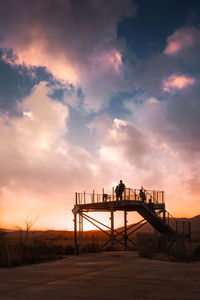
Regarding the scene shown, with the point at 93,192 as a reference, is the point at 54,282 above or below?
below

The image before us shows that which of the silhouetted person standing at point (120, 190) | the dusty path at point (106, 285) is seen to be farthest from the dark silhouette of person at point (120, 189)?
the dusty path at point (106, 285)

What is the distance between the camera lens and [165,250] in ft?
79.3

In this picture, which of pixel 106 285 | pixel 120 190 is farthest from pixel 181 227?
pixel 106 285

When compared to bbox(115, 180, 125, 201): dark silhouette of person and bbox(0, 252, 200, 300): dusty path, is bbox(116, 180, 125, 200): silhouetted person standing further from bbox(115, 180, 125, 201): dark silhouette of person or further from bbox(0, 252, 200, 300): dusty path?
bbox(0, 252, 200, 300): dusty path

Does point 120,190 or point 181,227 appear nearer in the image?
point 120,190

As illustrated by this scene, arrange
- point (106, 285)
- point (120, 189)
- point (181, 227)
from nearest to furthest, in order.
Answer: point (106, 285) < point (120, 189) < point (181, 227)

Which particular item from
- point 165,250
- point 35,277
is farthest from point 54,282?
point 165,250

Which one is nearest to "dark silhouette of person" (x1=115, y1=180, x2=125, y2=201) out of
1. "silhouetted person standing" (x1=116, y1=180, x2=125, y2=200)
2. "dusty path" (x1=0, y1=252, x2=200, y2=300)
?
"silhouetted person standing" (x1=116, y1=180, x2=125, y2=200)

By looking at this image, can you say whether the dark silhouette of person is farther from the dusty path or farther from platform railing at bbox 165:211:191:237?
the dusty path

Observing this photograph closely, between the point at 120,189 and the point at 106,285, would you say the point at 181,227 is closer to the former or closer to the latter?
the point at 120,189

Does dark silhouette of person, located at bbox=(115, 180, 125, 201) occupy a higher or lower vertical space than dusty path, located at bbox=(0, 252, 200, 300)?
higher

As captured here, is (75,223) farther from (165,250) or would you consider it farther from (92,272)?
(92,272)

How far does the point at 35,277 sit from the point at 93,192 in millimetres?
21242

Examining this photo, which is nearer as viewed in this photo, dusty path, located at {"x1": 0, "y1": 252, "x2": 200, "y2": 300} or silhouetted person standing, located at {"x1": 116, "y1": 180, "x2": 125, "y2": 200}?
dusty path, located at {"x1": 0, "y1": 252, "x2": 200, "y2": 300}
